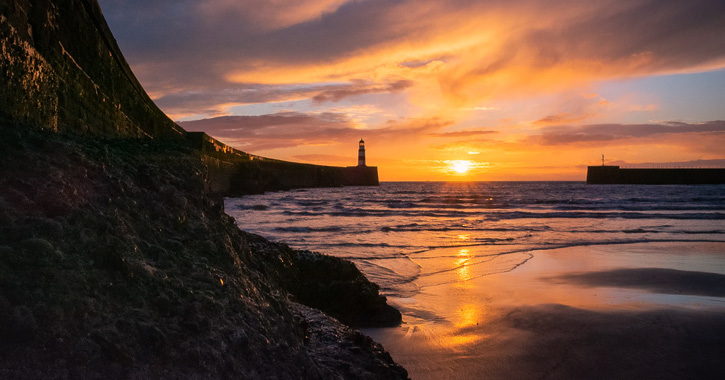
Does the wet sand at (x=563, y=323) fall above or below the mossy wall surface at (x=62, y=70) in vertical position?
below

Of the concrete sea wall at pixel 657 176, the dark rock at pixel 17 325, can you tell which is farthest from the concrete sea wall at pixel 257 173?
the concrete sea wall at pixel 657 176

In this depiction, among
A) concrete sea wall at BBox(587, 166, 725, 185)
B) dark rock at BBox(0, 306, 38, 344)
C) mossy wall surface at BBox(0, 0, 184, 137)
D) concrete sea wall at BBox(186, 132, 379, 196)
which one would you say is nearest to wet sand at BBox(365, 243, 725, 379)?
dark rock at BBox(0, 306, 38, 344)

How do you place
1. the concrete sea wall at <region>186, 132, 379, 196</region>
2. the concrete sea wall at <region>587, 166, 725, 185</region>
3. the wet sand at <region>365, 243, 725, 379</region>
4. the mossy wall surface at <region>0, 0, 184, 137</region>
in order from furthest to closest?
the concrete sea wall at <region>587, 166, 725, 185</region> → the concrete sea wall at <region>186, 132, 379, 196</region> → the wet sand at <region>365, 243, 725, 379</region> → the mossy wall surface at <region>0, 0, 184, 137</region>

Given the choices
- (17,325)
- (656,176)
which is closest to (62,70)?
(17,325)

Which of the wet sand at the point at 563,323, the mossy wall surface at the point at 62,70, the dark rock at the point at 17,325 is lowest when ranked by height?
the wet sand at the point at 563,323

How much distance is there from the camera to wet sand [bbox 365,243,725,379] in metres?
2.79

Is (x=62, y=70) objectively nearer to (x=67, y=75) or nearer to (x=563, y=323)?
(x=67, y=75)

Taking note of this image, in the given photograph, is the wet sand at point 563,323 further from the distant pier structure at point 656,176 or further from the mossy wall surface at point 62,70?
the distant pier structure at point 656,176

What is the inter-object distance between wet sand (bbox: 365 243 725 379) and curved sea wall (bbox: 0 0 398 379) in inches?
39.0

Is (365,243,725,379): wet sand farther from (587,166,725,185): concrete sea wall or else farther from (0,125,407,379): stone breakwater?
(587,166,725,185): concrete sea wall

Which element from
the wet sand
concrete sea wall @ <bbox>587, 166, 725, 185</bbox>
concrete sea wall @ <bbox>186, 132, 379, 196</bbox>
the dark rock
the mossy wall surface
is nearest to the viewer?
the dark rock

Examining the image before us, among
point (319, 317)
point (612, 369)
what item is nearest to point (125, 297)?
point (319, 317)

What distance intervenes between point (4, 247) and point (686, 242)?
37.3 feet

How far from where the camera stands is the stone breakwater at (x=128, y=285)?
1196 mm
